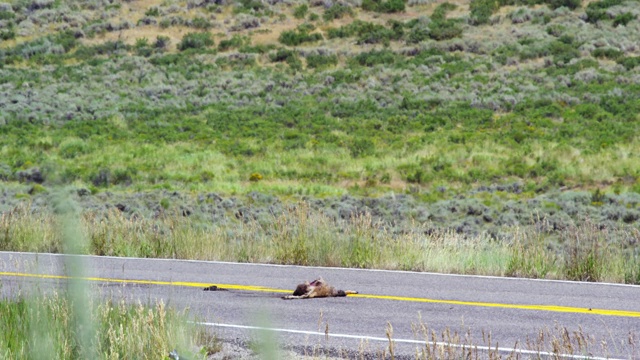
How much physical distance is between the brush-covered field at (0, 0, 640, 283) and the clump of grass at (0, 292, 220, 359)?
3595 millimetres

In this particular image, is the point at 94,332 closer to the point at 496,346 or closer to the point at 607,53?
the point at 496,346

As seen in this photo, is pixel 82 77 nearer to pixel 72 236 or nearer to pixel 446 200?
pixel 446 200

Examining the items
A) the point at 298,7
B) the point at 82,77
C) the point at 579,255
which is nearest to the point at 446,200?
the point at 579,255

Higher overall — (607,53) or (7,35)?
(607,53)

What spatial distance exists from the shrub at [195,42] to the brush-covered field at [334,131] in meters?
0.13

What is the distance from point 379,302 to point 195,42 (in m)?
47.9

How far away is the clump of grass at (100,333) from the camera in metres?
5.42

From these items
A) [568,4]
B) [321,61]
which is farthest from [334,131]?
[568,4]

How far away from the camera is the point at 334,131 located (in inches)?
1522

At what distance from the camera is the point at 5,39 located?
5862 cm

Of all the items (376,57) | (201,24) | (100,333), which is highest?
(100,333)

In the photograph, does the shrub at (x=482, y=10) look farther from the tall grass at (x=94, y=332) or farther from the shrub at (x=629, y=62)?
the tall grass at (x=94, y=332)

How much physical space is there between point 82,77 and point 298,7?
17.1 metres

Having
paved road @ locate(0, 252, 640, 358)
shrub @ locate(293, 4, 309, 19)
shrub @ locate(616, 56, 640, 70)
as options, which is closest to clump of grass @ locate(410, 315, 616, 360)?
paved road @ locate(0, 252, 640, 358)
